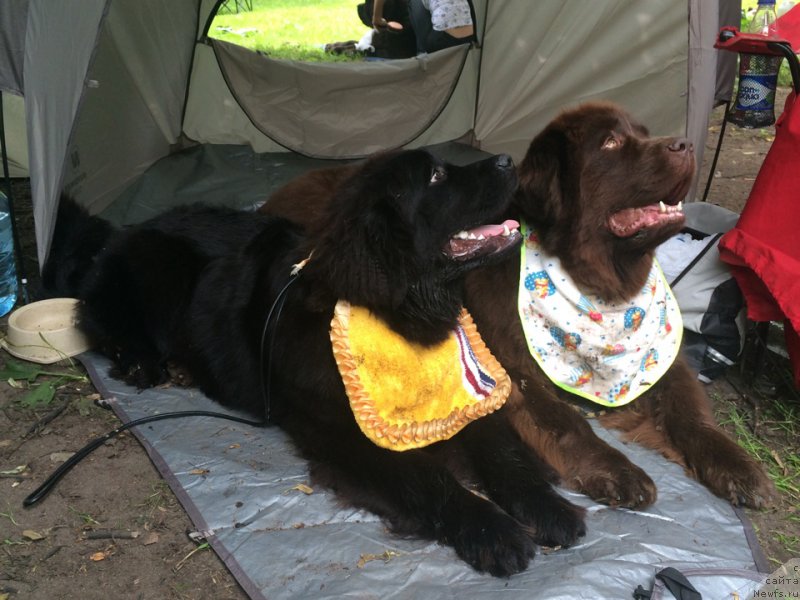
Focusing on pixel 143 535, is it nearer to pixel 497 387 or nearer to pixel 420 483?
pixel 420 483

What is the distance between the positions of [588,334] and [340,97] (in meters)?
3.12

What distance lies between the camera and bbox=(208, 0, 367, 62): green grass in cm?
548

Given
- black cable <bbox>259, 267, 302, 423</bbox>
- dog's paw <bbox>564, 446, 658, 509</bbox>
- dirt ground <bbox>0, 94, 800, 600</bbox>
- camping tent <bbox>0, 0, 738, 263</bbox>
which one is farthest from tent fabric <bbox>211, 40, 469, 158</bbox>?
dog's paw <bbox>564, 446, 658, 509</bbox>

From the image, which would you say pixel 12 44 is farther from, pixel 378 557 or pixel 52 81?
pixel 378 557

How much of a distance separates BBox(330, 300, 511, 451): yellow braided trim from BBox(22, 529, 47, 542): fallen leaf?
1024 millimetres

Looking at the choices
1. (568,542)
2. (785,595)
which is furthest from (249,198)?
(785,595)

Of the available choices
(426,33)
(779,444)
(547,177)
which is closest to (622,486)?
(779,444)

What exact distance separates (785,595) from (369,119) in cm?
403

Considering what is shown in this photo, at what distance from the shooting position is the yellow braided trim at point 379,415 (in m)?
2.47

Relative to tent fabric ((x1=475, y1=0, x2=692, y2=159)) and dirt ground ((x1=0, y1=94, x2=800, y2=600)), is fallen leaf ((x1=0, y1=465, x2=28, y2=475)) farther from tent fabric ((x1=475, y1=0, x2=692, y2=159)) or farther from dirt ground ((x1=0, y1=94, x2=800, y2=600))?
tent fabric ((x1=475, y1=0, x2=692, y2=159))

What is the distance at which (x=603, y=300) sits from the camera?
2871mm

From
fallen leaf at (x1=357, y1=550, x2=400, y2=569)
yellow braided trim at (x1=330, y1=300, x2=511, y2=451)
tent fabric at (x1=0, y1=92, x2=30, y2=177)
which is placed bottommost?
fallen leaf at (x1=357, y1=550, x2=400, y2=569)

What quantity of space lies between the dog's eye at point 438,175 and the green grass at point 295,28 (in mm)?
3318

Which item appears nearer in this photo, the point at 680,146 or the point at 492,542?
the point at 492,542
